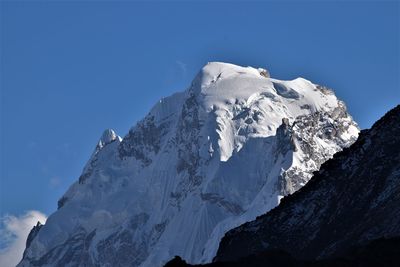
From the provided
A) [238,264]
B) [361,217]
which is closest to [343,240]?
[361,217]

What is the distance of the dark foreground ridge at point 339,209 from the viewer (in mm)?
132500

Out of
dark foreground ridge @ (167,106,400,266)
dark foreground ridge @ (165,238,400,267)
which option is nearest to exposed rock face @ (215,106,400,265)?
dark foreground ridge @ (167,106,400,266)

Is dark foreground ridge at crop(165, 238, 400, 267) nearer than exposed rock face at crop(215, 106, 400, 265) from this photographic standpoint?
Yes

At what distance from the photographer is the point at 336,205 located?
465 ft

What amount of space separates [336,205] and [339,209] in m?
0.95

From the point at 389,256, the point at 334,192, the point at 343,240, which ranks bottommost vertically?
the point at 389,256

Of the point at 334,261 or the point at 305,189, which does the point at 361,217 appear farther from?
the point at 334,261

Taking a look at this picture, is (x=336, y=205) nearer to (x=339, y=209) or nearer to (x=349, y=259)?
(x=339, y=209)

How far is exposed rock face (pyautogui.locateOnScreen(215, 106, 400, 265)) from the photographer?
5315 inches

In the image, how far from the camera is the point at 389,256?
319ft

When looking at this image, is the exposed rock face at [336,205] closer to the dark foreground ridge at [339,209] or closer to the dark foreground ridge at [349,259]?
the dark foreground ridge at [339,209]

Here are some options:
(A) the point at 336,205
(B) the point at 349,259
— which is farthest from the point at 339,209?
(B) the point at 349,259

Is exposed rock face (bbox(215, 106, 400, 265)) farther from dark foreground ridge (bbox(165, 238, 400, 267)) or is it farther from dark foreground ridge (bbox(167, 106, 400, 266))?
dark foreground ridge (bbox(165, 238, 400, 267))

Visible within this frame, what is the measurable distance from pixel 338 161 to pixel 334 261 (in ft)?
165
